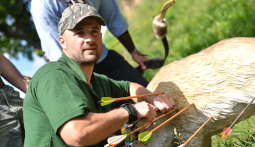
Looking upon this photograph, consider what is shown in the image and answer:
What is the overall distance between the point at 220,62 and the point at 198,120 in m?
0.48

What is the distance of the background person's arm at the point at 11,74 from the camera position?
251 cm

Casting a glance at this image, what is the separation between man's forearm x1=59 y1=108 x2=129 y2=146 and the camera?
154 cm

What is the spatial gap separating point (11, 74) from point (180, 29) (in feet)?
17.3

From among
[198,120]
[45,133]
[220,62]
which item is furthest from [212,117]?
[45,133]

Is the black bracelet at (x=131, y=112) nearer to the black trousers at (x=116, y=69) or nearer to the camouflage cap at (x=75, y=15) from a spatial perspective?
the camouflage cap at (x=75, y=15)

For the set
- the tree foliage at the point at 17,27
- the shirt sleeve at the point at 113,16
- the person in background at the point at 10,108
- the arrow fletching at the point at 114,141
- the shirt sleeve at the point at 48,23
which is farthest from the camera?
the tree foliage at the point at 17,27

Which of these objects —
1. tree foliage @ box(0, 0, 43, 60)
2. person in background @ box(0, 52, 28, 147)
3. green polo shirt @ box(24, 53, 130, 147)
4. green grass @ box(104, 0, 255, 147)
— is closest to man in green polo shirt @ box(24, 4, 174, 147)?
green polo shirt @ box(24, 53, 130, 147)

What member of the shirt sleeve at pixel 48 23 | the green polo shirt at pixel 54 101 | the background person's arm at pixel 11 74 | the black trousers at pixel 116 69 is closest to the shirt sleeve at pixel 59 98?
the green polo shirt at pixel 54 101

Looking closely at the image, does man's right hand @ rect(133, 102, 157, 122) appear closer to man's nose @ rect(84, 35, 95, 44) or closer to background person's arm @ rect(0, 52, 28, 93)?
man's nose @ rect(84, 35, 95, 44)

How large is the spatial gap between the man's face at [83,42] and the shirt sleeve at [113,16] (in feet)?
4.28

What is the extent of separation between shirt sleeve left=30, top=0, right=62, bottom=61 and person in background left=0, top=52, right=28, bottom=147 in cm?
43

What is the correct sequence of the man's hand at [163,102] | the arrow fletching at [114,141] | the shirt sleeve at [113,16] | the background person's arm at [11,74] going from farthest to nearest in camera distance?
1. the shirt sleeve at [113,16]
2. the background person's arm at [11,74]
3. the man's hand at [163,102]
4. the arrow fletching at [114,141]

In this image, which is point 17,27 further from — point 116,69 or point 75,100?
point 75,100

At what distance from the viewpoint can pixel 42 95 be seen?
168cm
